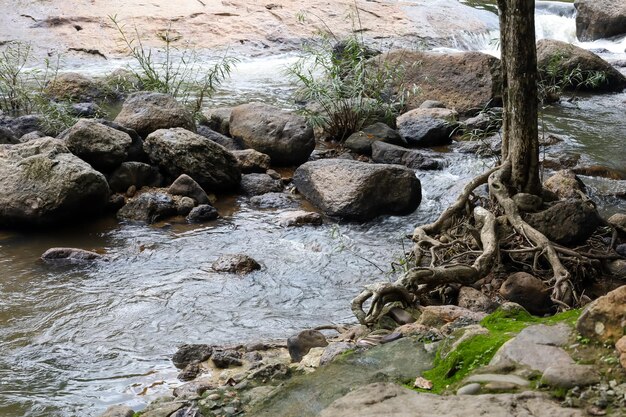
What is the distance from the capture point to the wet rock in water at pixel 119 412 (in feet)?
13.6

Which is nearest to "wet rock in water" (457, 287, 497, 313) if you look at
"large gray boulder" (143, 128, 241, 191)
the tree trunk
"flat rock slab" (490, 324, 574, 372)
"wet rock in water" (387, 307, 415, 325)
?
"wet rock in water" (387, 307, 415, 325)

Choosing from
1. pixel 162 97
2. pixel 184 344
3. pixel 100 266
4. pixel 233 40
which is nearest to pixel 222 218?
pixel 100 266

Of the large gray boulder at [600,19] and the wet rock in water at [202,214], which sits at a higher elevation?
the large gray boulder at [600,19]

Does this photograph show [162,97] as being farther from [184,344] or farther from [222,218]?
[184,344]

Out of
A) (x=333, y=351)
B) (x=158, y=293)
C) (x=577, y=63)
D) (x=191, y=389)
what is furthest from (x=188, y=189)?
(x=577, y=63)

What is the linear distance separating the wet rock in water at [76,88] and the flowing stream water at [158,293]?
15.5ft

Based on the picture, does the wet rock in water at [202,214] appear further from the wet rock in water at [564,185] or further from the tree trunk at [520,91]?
the wet rock in water at [564,185]

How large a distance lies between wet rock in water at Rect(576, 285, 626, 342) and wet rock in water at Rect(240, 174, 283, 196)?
601cm

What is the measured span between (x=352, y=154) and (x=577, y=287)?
452 cm

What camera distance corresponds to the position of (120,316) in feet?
19.3

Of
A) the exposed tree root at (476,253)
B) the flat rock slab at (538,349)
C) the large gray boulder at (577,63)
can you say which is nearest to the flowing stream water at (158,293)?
the exposed tree root at (476,253)

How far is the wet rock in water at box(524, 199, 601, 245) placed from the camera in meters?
6.30

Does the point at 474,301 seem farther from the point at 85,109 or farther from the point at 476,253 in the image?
the point at 85,109

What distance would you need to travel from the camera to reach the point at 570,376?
2.86m
